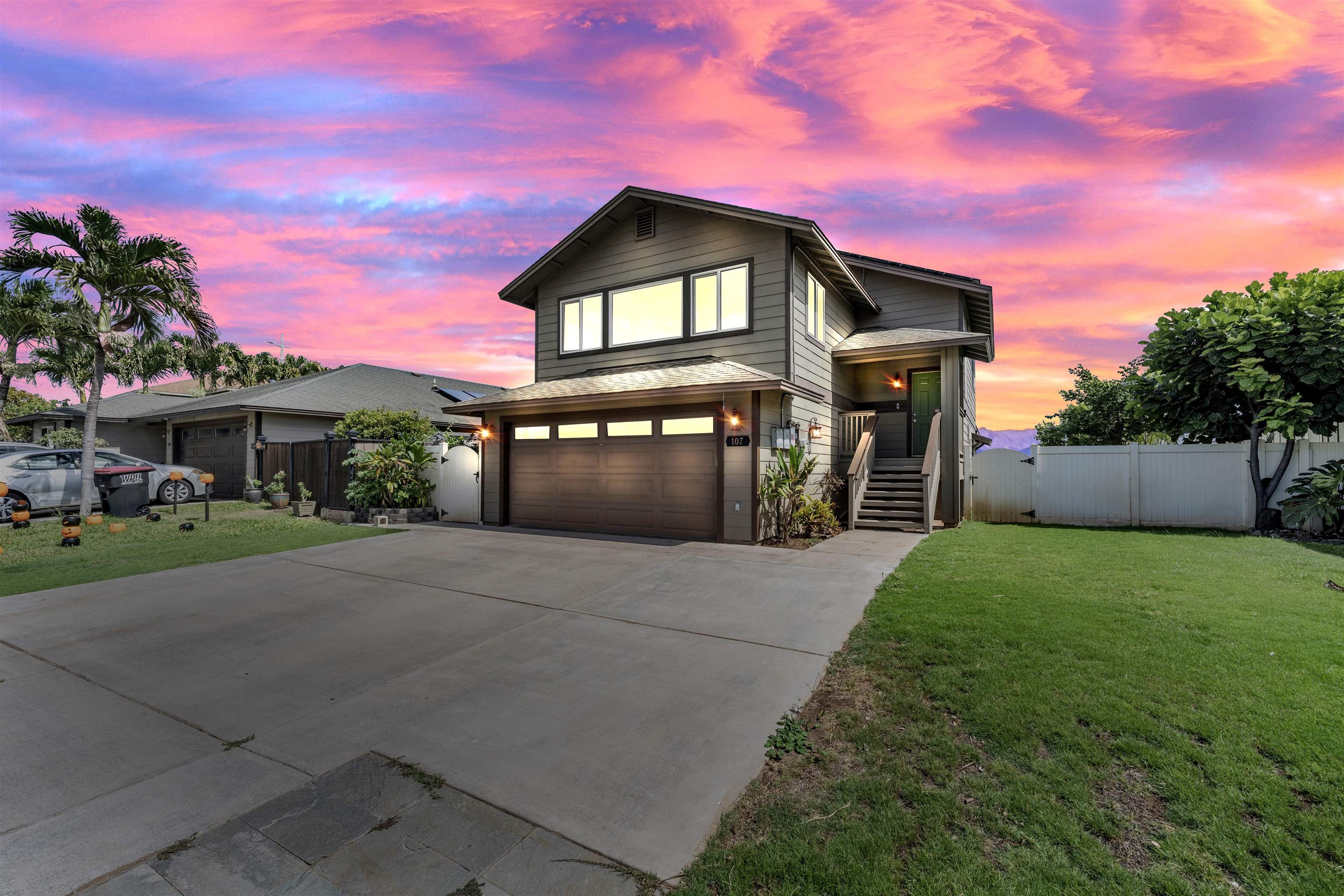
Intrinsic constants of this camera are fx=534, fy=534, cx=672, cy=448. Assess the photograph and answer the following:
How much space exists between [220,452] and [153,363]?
3435 mm

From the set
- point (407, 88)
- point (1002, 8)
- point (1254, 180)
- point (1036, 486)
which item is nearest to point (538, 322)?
point (407, 88)

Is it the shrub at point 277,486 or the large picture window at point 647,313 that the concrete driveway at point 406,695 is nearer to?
the large picture window at point 647,313

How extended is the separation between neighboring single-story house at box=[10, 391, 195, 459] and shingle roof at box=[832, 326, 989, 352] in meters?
25.3

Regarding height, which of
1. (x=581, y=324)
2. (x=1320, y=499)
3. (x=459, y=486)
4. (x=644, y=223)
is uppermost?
(x=644, y=223)

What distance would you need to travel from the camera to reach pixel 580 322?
1226 cm

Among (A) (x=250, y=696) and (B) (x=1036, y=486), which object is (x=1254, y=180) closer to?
(B) (x=1036, y=486)

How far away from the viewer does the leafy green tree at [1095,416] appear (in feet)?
73.8

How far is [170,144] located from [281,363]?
2527 cm

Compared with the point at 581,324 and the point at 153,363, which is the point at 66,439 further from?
the point at 581,324

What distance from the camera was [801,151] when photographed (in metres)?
9.23

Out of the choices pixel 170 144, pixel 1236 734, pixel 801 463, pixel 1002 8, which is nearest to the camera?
pixel 1236 734

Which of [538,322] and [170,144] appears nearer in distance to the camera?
[170,144]

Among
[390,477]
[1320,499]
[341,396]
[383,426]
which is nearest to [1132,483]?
[1320,499]

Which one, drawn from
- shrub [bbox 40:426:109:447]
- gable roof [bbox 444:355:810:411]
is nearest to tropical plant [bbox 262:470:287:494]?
gable roof [bbox 444:355:810:411]
